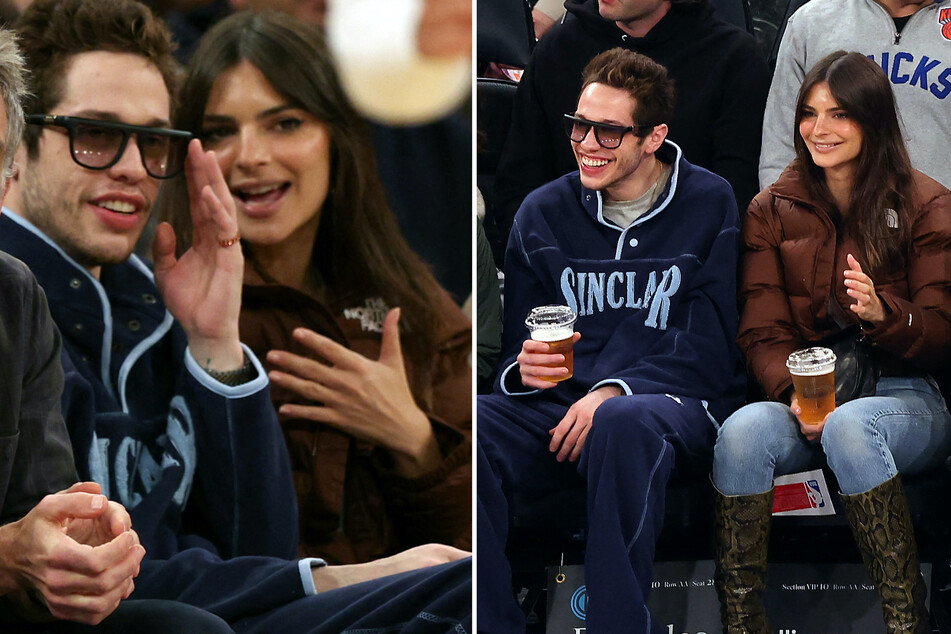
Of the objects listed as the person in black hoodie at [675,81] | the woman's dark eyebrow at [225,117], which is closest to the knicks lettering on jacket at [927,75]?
the person in black hoodie at [675,81]

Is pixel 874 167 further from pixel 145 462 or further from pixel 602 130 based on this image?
pixel 145 462

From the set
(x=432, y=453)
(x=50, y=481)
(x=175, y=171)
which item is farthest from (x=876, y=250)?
(x=50, y=481)

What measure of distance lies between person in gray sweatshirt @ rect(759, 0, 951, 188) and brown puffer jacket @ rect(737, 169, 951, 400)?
68 millimetres

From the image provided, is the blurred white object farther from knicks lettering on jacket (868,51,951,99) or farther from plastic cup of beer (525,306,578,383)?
knicks lettering on jacket (868,51,951,99)

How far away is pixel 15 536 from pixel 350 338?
3.23 ft

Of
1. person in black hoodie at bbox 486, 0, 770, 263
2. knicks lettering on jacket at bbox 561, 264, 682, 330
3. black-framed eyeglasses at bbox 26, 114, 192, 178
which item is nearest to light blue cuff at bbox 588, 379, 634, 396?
knicks lettering on jacket at bbox 561, 264, 682, 330

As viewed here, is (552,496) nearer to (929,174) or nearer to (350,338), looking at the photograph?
(350,338)

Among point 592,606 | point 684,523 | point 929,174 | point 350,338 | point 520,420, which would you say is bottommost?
point 592,606

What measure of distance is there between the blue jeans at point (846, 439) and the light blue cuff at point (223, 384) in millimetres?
1218

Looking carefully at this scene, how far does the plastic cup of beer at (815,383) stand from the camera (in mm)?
2781

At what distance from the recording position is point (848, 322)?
2846mm

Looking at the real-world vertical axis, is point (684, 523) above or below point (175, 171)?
below

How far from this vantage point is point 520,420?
9.67 feet

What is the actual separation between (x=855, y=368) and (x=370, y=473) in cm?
130
